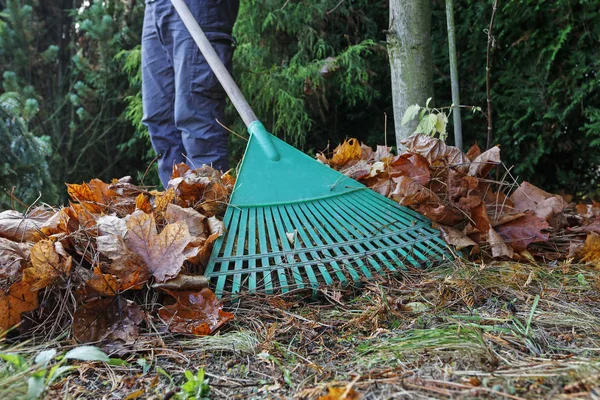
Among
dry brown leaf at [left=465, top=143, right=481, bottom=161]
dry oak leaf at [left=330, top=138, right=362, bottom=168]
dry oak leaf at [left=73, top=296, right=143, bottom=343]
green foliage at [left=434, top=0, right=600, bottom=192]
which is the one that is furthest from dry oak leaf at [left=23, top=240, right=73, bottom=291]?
green foliage at [left=434, top=0, right=600, bottom=192]

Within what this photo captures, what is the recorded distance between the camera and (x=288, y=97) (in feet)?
11.5

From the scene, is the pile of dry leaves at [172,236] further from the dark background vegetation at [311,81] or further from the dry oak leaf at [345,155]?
the dark background vegetation at [311,81]

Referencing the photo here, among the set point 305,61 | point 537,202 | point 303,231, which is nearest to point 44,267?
point 303,231

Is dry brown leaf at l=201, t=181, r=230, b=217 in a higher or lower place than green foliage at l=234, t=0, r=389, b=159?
lower

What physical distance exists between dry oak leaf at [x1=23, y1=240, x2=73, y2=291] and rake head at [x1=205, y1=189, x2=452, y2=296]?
1.21 feet

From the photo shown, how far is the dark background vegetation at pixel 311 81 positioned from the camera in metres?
3.04

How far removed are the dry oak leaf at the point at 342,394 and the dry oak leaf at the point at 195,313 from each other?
489 mm

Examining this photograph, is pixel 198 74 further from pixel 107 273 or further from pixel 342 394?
pixel 342 394

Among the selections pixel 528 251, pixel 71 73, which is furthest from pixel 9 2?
pixel 528 251

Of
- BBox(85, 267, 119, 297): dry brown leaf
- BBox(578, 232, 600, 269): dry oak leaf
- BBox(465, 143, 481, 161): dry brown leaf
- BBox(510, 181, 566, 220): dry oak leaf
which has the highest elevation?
BBox(465, 143, 481, 161): dry brown leaf

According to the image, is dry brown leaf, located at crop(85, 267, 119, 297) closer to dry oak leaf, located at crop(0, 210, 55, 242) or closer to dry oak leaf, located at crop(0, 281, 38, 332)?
dry oak leaf, located at crop(0, 281, 38, 332)

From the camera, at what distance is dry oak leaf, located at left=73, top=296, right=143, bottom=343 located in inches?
46.1

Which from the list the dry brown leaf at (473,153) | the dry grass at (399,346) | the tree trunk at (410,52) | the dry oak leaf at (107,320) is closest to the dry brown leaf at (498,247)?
the dry grass at (399,346)

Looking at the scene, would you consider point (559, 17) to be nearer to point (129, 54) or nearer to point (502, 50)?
point (502, 50)
